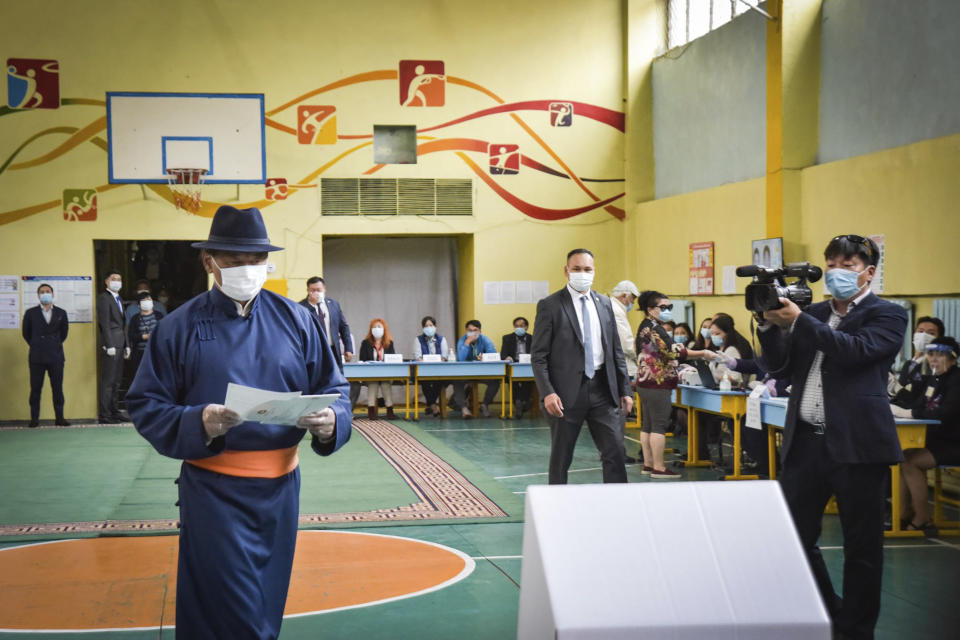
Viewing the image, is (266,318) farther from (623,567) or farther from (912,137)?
(912,137)

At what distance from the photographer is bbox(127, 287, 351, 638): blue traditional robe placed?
2.82m

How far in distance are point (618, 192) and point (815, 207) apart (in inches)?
187

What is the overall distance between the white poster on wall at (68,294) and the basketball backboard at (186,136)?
1457 millimetres

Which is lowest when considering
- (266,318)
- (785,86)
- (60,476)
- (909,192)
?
(60,476)

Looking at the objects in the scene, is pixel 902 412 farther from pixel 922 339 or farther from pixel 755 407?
pixel 922 339

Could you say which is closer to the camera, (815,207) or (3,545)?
(3,545)

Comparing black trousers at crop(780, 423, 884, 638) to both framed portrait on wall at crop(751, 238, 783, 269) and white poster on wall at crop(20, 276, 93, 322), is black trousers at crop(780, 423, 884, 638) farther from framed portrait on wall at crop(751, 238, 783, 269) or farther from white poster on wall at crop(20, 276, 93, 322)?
white poster on wall at crop(20, 276, 93, 322)

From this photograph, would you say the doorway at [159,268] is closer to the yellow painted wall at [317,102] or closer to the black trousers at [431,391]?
the yellow painted wall at [317,102]

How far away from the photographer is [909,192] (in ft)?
28.5

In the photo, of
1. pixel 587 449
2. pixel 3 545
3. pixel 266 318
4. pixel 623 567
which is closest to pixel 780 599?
pixel 623 567

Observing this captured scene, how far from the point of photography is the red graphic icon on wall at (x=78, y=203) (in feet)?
43.9

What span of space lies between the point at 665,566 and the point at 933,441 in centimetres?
527

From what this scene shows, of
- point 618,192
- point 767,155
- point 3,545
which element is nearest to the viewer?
point 3,545

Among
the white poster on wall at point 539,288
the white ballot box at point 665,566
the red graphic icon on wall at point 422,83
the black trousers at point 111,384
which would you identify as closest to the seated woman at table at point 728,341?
the white poster on wall at point 539,288
